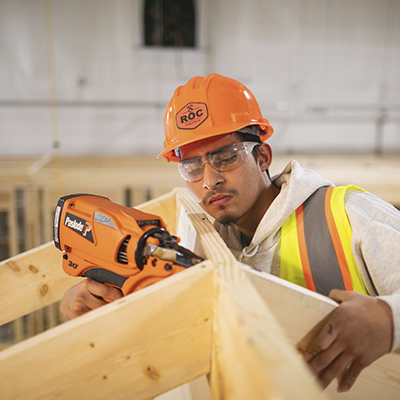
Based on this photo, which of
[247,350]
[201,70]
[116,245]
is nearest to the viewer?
[247,350]

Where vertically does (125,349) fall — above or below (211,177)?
below

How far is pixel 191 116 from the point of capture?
1.31 metres

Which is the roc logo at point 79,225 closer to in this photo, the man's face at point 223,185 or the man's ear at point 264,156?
the man's face at point 223,185

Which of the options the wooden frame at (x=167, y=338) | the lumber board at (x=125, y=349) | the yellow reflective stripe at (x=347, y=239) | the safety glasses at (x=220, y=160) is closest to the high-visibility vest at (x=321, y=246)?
the yellow reflective stripe at (x=347, y=239)

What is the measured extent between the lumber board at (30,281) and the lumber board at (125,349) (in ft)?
2.38

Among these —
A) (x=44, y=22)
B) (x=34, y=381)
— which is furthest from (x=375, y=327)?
(x=44, y=22)

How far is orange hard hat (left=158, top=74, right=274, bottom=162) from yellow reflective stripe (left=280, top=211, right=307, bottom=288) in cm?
41

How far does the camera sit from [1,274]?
3.92ft

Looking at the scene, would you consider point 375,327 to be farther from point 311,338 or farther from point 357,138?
point 357,138

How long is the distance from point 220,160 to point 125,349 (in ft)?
2.64

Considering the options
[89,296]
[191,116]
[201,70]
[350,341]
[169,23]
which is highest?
[169,23]

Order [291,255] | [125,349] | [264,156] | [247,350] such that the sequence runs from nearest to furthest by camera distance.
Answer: [247,350] < [125,349] < [291,255] < [264,156]

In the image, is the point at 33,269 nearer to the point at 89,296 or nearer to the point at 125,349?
the point at 89,296

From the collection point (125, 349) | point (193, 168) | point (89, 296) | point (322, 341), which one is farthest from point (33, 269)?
point (322, 341)
